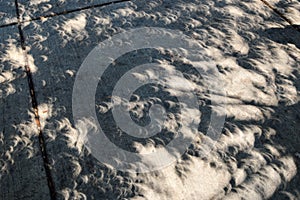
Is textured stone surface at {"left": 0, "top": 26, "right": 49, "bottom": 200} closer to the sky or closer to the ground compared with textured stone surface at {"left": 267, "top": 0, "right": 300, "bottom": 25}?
closer to the ground

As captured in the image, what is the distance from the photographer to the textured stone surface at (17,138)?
1350 mm

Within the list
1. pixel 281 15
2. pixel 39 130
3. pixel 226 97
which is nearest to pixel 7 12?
pixel 39 130

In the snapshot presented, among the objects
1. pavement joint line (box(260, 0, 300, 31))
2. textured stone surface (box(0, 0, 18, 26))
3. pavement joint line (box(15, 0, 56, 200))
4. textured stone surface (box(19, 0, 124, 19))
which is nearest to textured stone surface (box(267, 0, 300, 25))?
pavement joint line (box(260, 0, 300, 31))

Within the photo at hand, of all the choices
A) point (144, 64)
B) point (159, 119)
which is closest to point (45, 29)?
point (144, 64)

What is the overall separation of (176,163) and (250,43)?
40.5 inches

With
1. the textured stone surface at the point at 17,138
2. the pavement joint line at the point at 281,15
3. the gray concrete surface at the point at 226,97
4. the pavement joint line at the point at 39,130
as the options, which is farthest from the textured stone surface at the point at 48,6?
the pavement joint line at the point at 281,15

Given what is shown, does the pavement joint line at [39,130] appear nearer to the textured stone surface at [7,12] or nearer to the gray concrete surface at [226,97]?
the gray concrete surface at [226,97]

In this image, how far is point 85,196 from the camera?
1.33 meters

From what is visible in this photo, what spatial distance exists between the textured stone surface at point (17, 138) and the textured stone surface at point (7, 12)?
0.33 meters

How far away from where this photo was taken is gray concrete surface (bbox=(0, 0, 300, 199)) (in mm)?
1368

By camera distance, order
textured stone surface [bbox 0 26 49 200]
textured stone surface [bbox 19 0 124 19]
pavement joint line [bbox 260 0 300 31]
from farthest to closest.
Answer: textured stone surface [bbox 19 0 124 19], pavement joint line [bbox 260 0 300 31], textured stone surface [bbox 0 26 49 200]

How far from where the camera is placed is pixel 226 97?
174 cm

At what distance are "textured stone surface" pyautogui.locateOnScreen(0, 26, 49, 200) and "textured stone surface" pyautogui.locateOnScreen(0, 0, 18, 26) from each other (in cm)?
33

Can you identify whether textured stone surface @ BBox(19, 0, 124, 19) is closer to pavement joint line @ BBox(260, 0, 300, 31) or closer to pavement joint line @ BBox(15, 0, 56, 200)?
pavement joint line @ BBox(15, 0, 56, 200)
